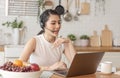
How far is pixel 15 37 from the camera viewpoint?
3850 mm

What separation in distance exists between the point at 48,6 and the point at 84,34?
70 centimetres

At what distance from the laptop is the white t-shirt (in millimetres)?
528

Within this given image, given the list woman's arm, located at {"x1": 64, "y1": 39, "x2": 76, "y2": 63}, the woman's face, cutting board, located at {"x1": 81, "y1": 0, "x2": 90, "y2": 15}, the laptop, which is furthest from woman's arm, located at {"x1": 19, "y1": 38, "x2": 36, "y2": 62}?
cutting board, located at {"x1": 81, "y1": 0, "x2": 90, "y2": 15}

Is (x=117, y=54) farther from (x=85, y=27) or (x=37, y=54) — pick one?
(x=37, y=54)

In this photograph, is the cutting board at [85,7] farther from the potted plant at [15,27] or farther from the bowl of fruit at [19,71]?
the bowl of fruit at [19,71]

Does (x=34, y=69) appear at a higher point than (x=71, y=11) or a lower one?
lower

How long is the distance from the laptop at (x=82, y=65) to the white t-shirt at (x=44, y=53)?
528 millimetres

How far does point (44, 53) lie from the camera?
8.44 feet

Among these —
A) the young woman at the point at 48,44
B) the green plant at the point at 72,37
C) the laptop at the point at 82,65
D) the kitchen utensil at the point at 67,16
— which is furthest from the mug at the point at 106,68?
the kitchen utensil at the point at 67,16

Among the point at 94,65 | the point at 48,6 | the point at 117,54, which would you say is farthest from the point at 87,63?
the point at 48,6

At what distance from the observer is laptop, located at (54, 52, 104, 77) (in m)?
1.85

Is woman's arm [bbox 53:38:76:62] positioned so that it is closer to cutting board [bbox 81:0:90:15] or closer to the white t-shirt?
the white t-shirt

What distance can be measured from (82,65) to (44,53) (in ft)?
2.41

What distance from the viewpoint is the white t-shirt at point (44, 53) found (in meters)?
2.54
